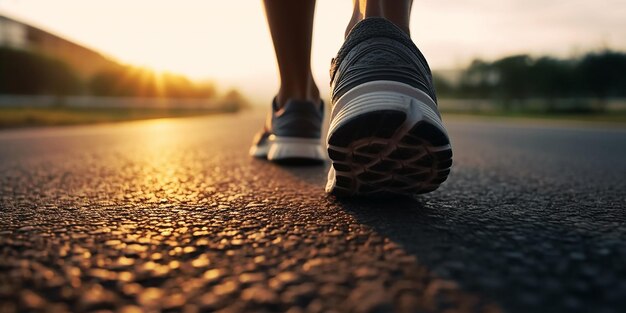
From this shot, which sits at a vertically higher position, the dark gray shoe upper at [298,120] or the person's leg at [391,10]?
the person's leg at [391,10]

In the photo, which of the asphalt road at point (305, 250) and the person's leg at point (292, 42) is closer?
the asphalt road at point (305, 250)

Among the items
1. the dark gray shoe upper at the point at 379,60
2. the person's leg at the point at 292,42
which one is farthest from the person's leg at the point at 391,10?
the person's leg at the point at 292,42

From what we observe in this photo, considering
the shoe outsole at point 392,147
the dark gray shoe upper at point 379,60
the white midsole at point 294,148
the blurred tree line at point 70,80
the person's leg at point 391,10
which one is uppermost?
the blurred tree line at point 70,80

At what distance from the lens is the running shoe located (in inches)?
34.2

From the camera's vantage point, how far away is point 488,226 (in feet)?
2.69

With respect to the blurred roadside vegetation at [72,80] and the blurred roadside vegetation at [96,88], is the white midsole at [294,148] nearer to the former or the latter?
the blurred roadside vegetation at [96,88]

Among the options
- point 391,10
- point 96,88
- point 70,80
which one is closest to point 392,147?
point 391,10

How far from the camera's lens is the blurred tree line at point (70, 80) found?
2120 cm

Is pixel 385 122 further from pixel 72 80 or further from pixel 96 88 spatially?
pixel 96 88

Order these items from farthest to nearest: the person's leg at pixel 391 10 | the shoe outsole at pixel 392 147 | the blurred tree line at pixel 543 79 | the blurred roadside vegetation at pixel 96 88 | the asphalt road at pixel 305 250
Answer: the blurred tree line at pixel 543 79, the blurred roadside vegetation at pixel 96 88, the person's leg at pixel 391 10, the shoe outsole at pixel 392 147, the asphalt road at pixel 305 250

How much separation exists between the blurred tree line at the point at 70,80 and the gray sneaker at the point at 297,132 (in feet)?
77.1

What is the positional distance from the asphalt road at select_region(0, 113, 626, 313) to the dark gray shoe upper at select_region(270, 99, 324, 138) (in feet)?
1.59

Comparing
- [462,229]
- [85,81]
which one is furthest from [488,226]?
[85,81]

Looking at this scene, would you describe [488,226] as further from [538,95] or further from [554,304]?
[538,95]
